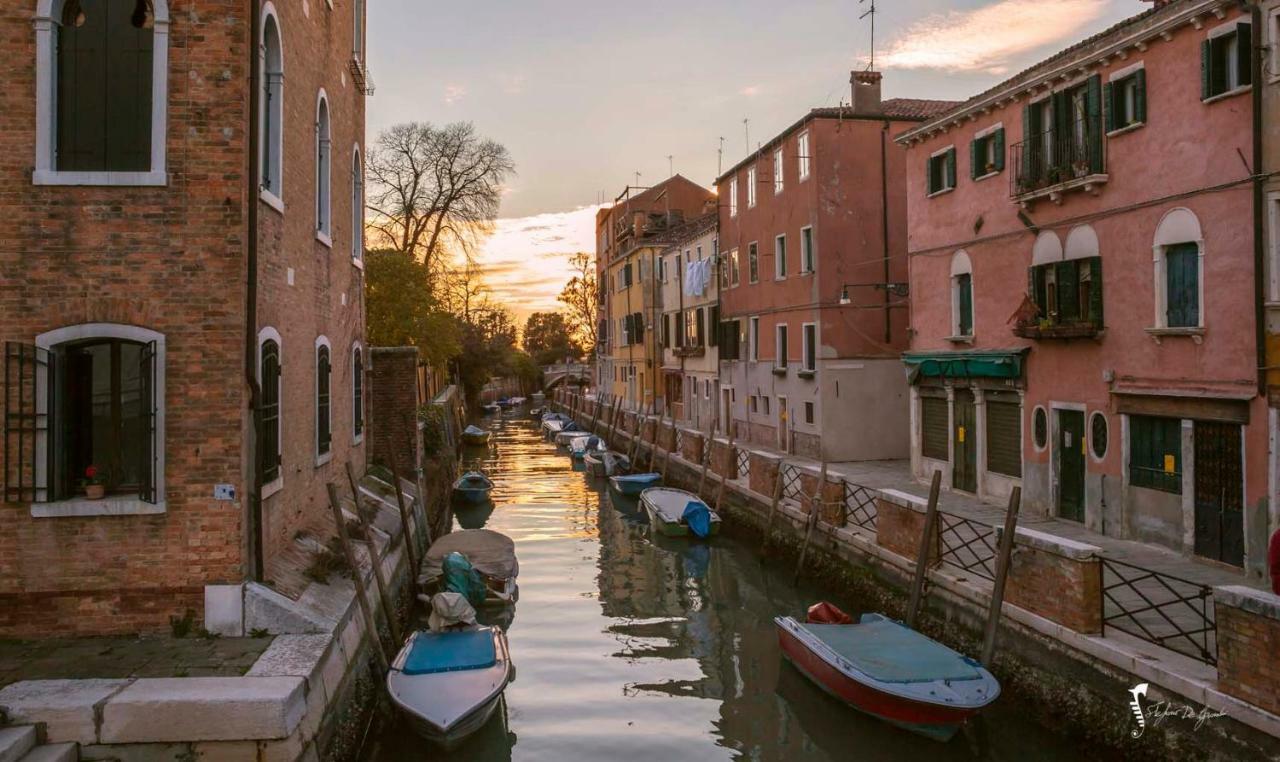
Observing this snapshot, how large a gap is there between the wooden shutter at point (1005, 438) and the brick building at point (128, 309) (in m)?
12.8

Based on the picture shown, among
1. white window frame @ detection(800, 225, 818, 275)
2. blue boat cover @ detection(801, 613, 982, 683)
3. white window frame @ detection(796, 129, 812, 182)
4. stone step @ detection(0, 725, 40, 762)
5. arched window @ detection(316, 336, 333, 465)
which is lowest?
blue boat cover @ detection(801, 613, 982, 683)

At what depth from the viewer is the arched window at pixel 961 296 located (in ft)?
56.8

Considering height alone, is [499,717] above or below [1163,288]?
below

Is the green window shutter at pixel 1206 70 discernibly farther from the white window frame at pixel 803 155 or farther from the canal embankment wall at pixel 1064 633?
the white window frame at pixel 803 155

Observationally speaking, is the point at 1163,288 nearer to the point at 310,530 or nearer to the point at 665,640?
the point at 665,640

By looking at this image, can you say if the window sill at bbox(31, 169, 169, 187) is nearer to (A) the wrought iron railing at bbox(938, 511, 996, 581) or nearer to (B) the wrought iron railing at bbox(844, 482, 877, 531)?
(A) the wrought iron railing at bbox(938, 511, 996, 581)

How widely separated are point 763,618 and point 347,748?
7.39 m

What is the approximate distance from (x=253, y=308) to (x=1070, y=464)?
12.6 meters

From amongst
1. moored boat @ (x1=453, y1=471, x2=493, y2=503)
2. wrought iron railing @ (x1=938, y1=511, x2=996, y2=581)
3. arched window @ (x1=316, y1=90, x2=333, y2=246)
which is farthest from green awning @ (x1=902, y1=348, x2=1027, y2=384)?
moored boat @ (x1=453, y1=471, x2=493, y2=503)

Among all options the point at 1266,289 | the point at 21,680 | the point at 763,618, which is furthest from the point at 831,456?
the point at 21,680

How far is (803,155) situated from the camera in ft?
77.5

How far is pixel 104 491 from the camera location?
8367 millimetres

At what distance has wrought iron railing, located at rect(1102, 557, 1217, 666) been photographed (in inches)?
316

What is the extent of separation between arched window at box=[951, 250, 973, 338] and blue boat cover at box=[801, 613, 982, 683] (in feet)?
27.7
